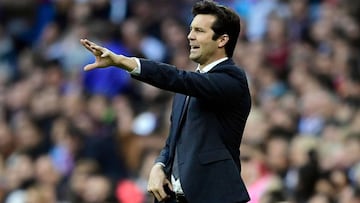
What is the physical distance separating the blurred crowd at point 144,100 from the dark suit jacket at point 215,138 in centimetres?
205

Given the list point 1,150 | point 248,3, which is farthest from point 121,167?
point 248,3

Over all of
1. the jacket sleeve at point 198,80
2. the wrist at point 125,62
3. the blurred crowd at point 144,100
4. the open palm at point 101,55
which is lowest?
the blurred crowd at point 144,100

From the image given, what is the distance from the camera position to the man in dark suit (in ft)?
18.6

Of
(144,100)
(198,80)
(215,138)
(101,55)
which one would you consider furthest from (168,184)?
(144,100)

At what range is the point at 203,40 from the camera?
571cm

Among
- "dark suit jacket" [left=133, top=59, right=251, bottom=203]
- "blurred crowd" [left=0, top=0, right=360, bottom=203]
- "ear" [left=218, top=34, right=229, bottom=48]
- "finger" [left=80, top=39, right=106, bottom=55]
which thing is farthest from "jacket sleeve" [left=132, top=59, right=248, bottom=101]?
"blurred crowd" [left=0, top=0, right=360, bottom=203]

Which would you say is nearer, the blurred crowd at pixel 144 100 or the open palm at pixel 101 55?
the open palm at pixel 101 55

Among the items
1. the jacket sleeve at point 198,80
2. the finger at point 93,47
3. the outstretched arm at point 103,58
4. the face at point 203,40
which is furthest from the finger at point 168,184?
the finger at point 93,47

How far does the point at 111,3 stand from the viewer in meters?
14.7

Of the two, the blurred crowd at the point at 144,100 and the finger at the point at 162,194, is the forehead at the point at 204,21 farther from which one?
the blurred crowd at the point at 144,100

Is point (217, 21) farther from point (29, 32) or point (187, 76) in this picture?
point (29, 32)

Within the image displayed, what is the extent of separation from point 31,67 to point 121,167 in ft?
11.1

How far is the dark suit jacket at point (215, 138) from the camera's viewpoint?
18.6ft

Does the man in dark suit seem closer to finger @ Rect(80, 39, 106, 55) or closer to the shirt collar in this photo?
the shirt collar
